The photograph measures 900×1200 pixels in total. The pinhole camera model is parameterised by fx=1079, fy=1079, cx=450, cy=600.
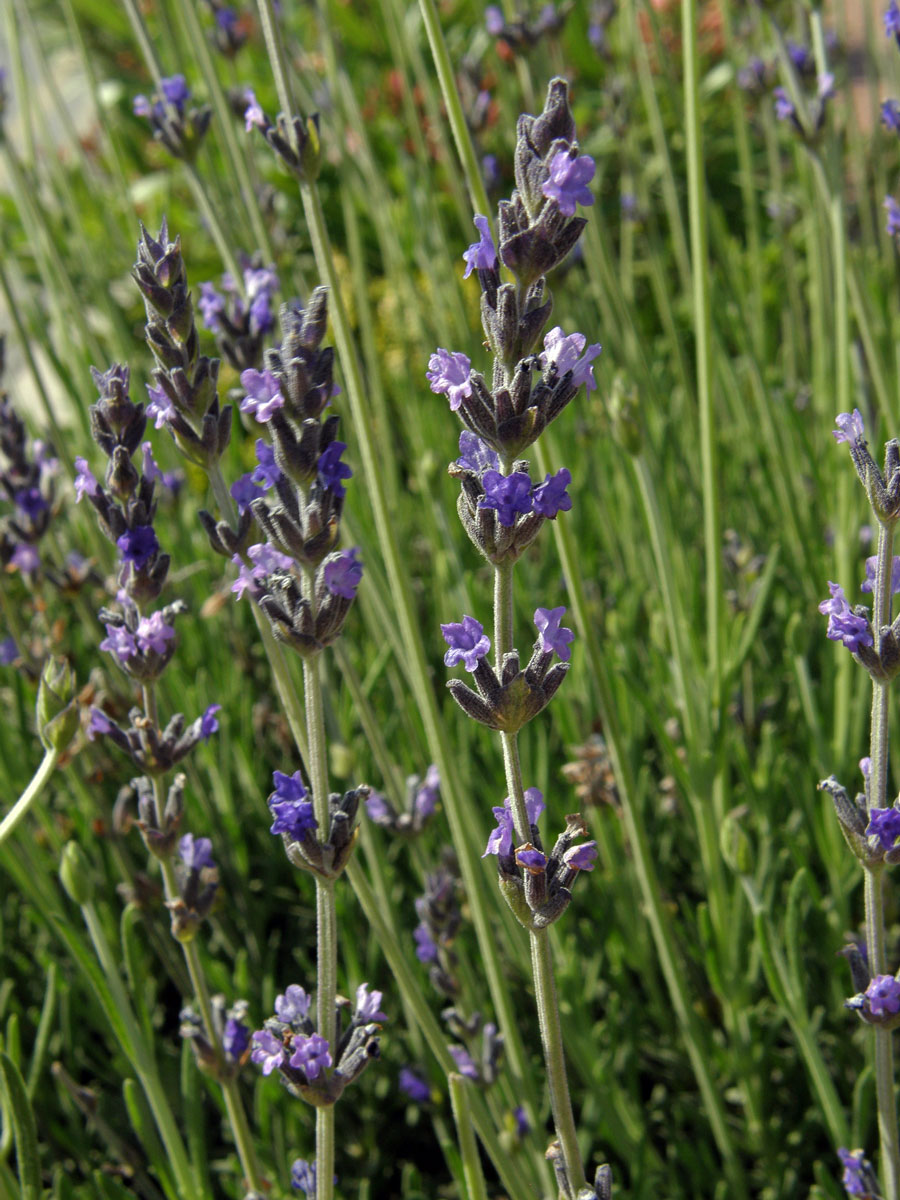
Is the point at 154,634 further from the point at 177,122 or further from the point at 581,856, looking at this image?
the point at 177,122

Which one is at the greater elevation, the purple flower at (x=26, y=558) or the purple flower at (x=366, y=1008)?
the purple flower at (x=26, y=558)

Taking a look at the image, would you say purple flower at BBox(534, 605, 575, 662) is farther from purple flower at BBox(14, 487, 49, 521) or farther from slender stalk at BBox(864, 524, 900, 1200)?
purple flower at BBox(14, 487, 49, 521)

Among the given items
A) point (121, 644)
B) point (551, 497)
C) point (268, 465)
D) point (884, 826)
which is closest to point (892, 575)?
point (884, 826)

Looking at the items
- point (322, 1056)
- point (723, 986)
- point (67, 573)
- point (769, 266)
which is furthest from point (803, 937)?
point (769, 266)

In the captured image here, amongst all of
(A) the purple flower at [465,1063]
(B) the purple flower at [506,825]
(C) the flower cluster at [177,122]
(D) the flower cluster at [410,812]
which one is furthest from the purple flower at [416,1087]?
(C) the flower cluster at [177,122]

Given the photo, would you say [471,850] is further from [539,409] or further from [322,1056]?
[539,409]

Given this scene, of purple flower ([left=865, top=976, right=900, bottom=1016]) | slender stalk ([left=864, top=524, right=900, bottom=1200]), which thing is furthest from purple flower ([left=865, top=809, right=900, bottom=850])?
purple flower ([left=865, top=976, right=900, bottom=1016])

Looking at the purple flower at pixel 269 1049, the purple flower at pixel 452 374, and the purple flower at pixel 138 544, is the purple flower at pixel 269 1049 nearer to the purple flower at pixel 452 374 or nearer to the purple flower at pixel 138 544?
the purple flower at pixel 138 544
